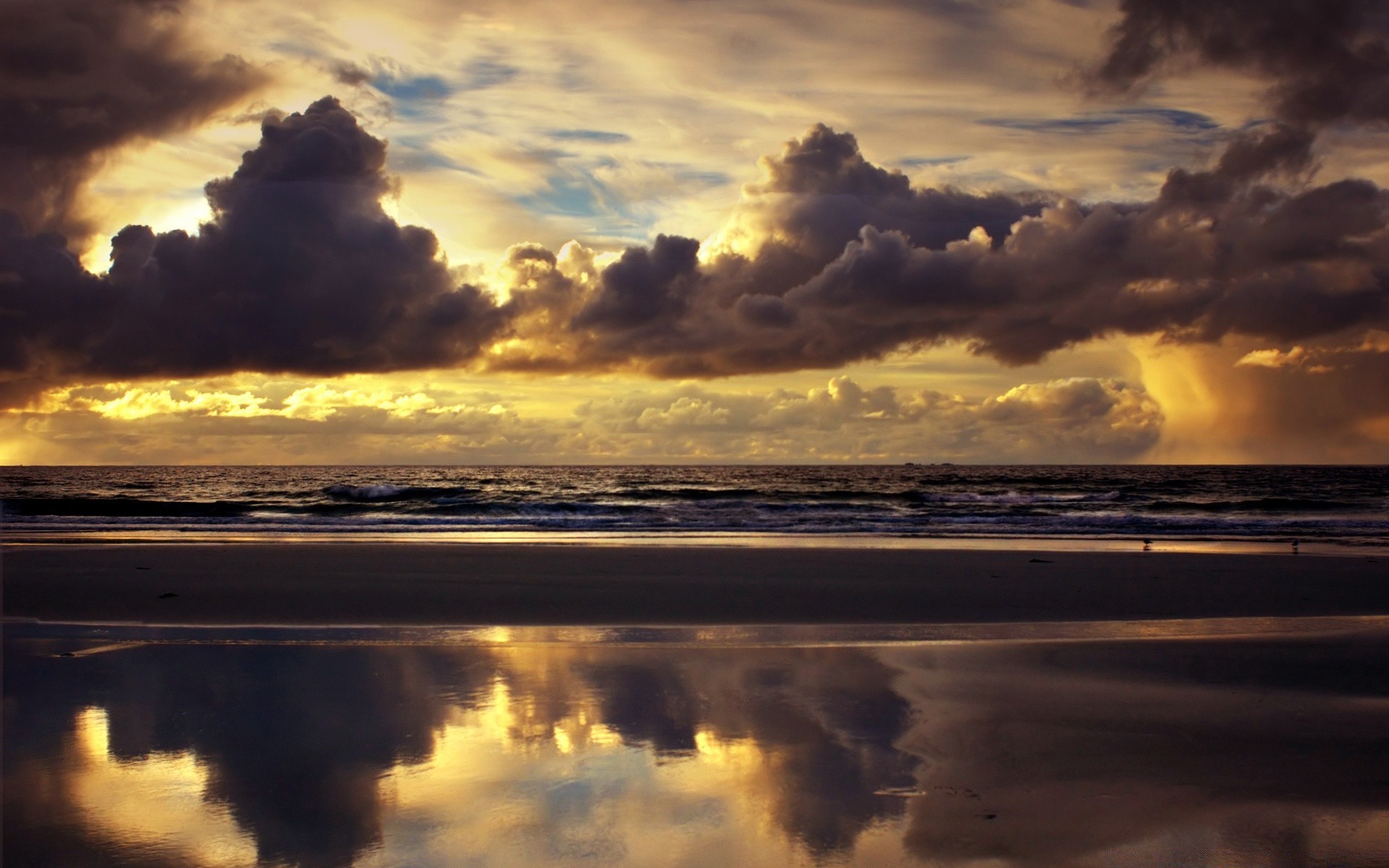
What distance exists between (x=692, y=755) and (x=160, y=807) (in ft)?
9.34

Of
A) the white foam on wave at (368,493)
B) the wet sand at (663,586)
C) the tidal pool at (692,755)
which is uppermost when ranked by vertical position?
the tidal pool at (692,755)

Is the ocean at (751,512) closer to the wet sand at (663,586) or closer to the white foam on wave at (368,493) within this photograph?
the white foam on wave at (368,493)

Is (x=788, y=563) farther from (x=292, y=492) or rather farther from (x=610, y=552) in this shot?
(x=292, y=492)

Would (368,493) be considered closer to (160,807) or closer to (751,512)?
(751,512)

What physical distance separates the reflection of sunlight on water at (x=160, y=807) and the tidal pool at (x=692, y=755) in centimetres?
2

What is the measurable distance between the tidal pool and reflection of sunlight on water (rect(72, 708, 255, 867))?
0.06 ft

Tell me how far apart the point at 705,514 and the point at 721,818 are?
111 feet

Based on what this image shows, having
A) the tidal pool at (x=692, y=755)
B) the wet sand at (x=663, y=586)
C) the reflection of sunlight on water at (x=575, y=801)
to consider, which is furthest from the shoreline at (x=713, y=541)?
the reflection of sunlight on water at (x=575, y=801)

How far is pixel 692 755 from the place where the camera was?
5.68 meters

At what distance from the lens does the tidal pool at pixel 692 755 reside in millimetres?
4453

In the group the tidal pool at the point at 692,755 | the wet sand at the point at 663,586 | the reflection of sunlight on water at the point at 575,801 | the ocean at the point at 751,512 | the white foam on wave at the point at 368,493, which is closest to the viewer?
the reflection of sunlight on water at the point at 575,801

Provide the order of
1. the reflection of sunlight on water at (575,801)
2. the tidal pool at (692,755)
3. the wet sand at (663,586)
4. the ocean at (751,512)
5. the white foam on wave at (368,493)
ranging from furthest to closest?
the white foam on wave at (368,493)
the ocean at (751,512)
the wet sand at (663,586)
the tidal pool at (692,755)
the reflection of sunlight on water at (575,801)

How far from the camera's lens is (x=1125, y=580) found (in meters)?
14.8

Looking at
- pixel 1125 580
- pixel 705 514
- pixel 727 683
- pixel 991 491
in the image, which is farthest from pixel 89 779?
pixel 991 491
